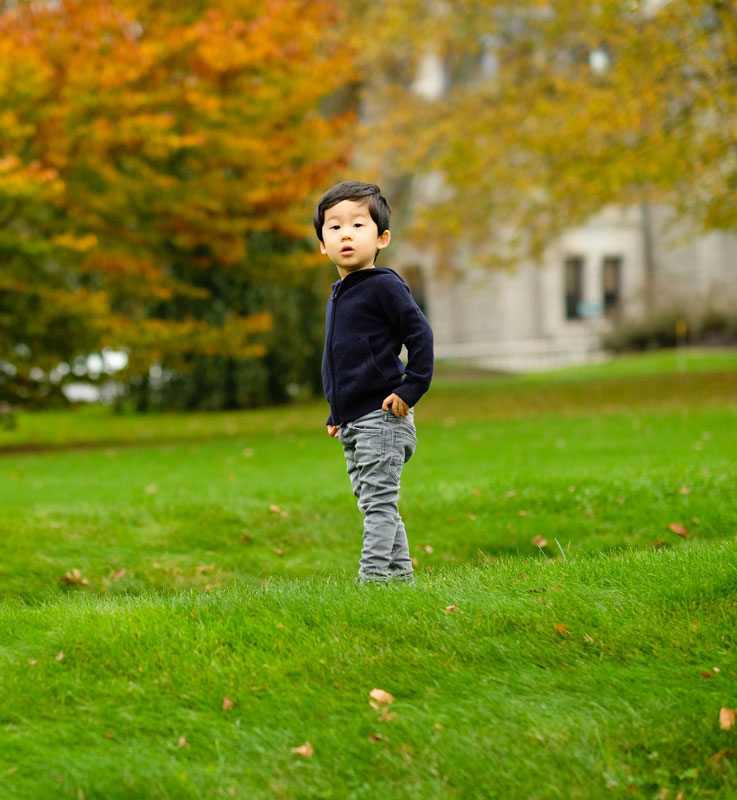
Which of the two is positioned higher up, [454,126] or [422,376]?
[454,126]

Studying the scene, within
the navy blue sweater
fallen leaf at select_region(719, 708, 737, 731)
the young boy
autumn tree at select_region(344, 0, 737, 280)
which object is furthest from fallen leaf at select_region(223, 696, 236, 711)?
autumn tree at select_region(344, 0, 737, 280)

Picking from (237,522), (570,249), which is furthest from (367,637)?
(570,249)

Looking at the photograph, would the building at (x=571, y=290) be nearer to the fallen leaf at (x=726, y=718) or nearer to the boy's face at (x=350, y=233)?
the boy's face at (x=350, y=233)

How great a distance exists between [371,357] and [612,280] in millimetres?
40309

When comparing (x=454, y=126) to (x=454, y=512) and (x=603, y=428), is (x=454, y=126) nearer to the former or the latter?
(x=603, y=428)

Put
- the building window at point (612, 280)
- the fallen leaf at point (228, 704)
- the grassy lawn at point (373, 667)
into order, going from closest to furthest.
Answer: the grassy lawn at point (373, 667), the fallen leaf at point (228, 704), the building window at point (612, 280)

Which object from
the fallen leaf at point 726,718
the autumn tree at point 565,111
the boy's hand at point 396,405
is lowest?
the fallen leaf at point 726,718

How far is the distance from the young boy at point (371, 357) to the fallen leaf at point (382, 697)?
1.07 m

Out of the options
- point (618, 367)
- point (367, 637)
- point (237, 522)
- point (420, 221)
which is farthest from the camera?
point (618, 367)

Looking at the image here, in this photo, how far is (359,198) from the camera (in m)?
4.94

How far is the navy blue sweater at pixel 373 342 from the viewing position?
4930 mm

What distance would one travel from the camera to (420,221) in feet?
71.4

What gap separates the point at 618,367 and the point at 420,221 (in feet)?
33.9

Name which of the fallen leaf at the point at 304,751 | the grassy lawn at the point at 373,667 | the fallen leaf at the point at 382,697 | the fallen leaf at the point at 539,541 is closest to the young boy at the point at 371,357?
the grassy lawn at the point at 373,667
